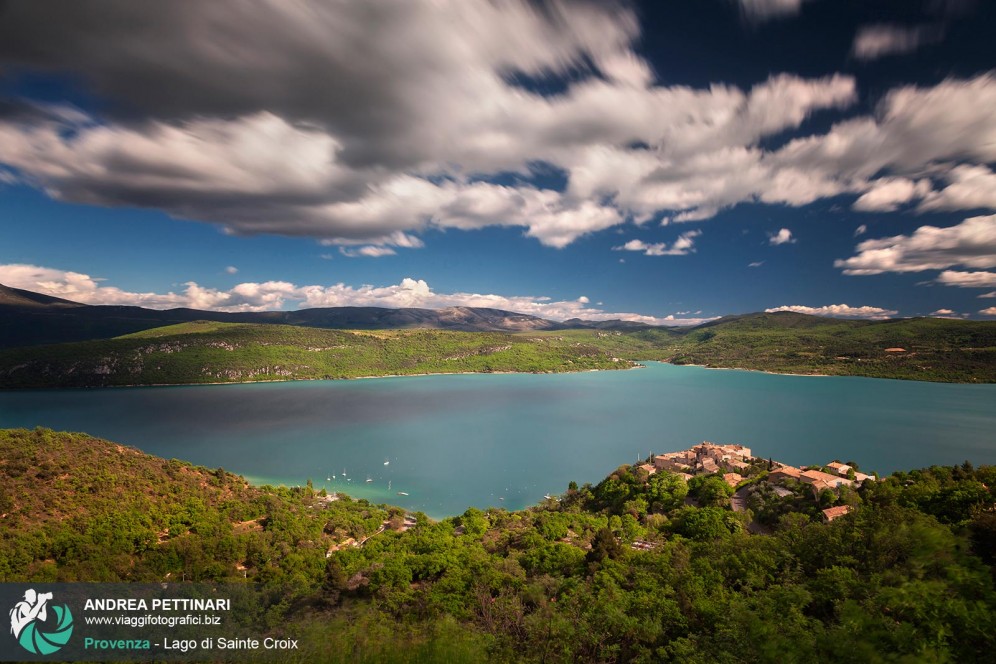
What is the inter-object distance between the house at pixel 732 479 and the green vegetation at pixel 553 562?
43.6 inches

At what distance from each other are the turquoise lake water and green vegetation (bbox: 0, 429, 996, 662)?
1720 centimetres

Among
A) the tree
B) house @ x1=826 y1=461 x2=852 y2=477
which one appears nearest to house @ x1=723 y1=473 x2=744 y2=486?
the tree

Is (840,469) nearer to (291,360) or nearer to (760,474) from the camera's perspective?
(760,474)

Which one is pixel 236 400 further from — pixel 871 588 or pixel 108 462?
pixel 871 588

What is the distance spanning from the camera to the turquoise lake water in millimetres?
56469

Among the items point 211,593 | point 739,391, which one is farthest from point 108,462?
point 739,391

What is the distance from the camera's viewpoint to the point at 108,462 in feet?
103

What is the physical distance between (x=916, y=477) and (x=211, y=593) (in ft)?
144

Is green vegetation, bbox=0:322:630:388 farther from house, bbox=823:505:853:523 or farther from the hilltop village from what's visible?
house, bbox=823:505:853:523

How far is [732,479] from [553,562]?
25514 mm
